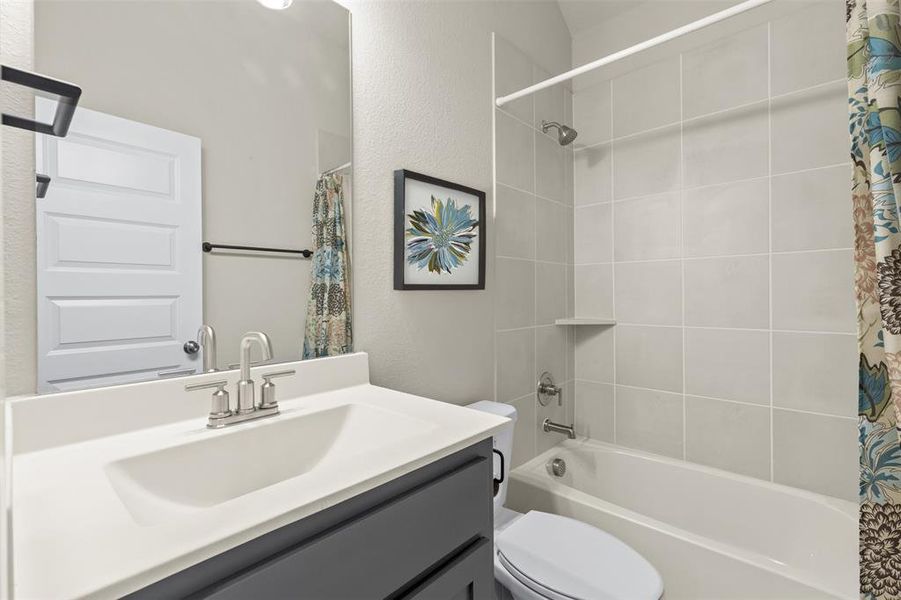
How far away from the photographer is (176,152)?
926 mm

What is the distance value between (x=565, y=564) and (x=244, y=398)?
3.14ft

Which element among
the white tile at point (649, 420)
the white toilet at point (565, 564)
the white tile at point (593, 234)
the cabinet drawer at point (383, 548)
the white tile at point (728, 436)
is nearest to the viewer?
the cabinet drawer at point (383, 548)

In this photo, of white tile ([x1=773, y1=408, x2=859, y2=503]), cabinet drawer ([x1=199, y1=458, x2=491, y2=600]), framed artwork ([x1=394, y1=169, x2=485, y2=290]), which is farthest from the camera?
white tile ([x1=773, y1=408, x2=859, y2=503])

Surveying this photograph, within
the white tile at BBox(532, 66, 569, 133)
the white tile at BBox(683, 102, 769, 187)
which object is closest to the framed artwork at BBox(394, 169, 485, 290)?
the white tile at BBox(532, 66, 569, 133)

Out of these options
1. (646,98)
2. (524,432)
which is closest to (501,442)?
(524,432)

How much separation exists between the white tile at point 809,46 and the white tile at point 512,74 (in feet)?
3.15

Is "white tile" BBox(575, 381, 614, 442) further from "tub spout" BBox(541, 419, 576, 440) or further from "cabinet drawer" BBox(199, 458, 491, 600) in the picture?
"cabinet drawer" BBox(199, 458, 491, 600)

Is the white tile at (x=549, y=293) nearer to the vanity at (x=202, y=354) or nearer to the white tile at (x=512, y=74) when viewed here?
the white tile at (x=512, y=74)

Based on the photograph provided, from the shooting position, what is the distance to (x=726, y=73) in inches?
71.5

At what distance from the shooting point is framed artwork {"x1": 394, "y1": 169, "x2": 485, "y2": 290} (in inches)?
53.4

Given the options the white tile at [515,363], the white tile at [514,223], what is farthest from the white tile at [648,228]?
the white tile at [515,363]

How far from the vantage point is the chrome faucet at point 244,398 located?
2.86ft

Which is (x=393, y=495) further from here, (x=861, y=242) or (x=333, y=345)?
(x=861, y=242)

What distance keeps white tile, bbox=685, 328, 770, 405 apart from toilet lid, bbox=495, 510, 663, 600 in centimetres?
92
